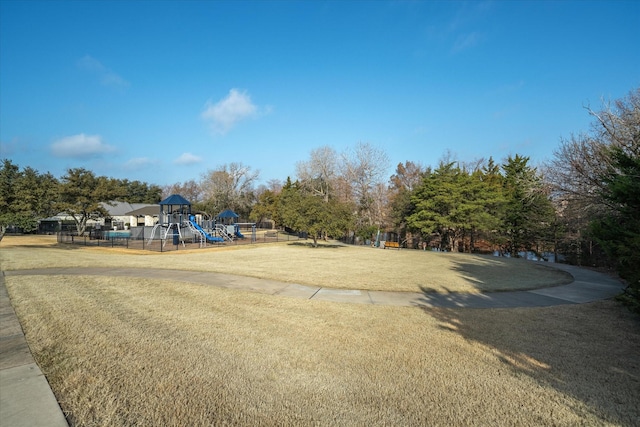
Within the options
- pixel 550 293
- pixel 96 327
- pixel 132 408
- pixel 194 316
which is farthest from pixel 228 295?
pixel 550 293

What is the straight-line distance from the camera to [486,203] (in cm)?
2805

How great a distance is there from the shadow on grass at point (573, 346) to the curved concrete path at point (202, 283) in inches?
33.3

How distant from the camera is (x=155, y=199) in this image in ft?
246

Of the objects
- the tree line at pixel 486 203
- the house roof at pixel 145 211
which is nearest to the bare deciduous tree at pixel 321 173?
the tree line at pixel 486 203

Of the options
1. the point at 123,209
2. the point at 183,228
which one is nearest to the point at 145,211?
the point at 123,209

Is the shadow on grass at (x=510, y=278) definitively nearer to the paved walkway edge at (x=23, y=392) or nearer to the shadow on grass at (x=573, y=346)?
the shadow on grass at (x=573, y=346)

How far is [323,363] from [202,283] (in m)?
6.20

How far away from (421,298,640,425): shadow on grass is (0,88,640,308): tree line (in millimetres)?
1097

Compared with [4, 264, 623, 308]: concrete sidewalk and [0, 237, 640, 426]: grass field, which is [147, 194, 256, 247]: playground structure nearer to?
[4, 264, 623, 308]: concrete sidewalk

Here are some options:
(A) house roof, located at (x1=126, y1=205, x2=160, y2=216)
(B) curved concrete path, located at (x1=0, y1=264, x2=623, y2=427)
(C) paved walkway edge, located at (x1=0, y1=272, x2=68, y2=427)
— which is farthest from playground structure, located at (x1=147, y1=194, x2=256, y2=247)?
(C) paved walkway edge, located at (x1=0, y1=272, x2=68, y2=427)

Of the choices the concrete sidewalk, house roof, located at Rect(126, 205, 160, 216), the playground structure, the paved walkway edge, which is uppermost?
house roof, located at Rect(126, 205, 160, 216)

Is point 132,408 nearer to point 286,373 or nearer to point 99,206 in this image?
point 286,373

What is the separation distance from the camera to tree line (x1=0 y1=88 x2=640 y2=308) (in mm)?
7821

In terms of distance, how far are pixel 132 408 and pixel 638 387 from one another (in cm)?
576
